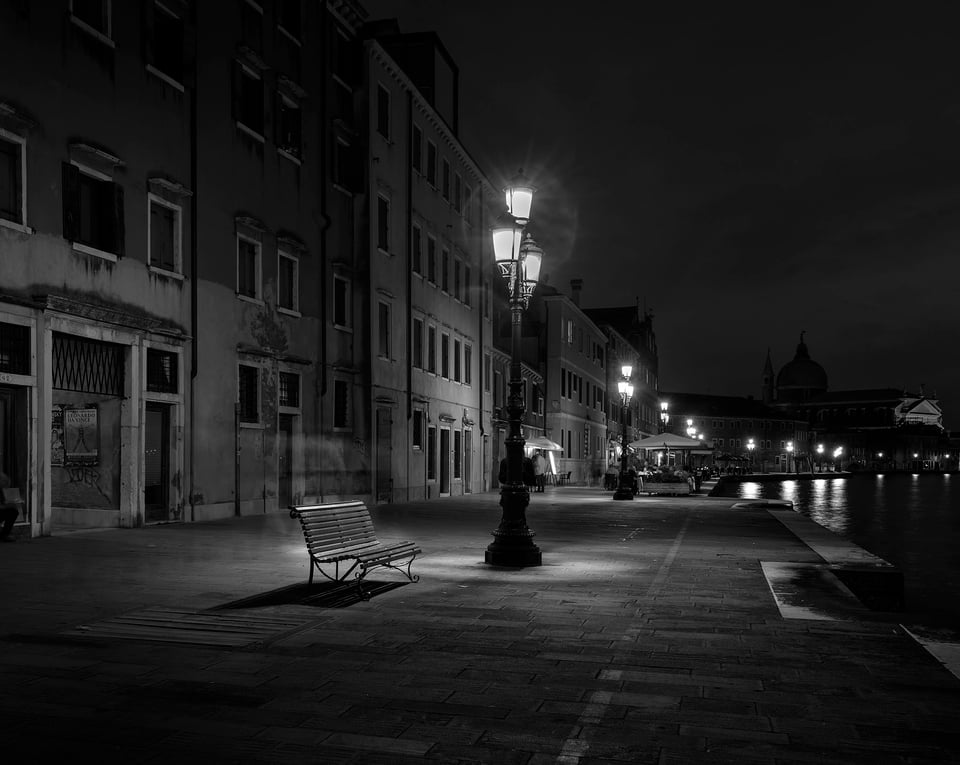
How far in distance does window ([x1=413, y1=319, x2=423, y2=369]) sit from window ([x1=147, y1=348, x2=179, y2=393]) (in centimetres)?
1367

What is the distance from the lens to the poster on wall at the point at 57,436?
17.9m

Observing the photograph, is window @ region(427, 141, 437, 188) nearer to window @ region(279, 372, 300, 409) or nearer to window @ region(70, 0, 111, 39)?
window @ region(279, 372, 300, 409)

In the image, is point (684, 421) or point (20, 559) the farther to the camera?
point (684, 421)

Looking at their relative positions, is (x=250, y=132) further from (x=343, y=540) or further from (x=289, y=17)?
(x=343, y=540)

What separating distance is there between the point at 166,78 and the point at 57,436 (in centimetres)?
702

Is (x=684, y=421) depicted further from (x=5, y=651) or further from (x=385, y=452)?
(x=5, y=651)

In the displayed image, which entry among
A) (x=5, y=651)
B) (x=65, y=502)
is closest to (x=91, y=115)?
(x=65, y=502)

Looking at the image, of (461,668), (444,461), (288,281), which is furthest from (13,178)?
(444,461)

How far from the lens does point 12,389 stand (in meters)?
14.9

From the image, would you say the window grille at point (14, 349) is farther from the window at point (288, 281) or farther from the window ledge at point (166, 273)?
the window at point (288, 281)

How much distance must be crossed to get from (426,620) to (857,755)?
Answer: 13.7ft

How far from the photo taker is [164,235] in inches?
746

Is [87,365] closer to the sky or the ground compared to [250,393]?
closer to the sky

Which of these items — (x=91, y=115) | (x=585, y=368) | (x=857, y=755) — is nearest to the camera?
(x=857, y=755)
